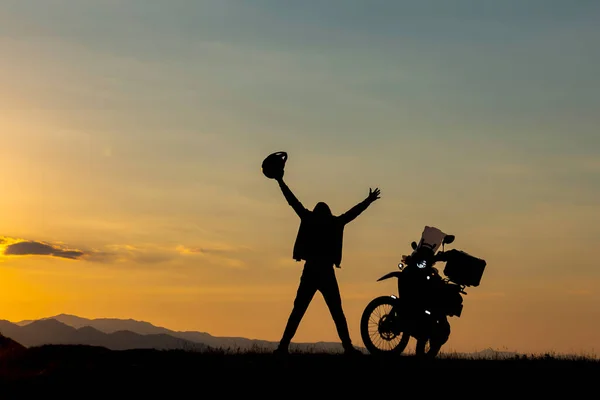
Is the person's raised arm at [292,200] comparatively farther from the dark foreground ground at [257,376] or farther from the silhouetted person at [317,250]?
the dark foreground ground at [257,376]

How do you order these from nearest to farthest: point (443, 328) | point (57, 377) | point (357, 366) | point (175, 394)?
1. point (175, 394)
2. point (57, 377)
3. point (357, 366)
4. point (443, 328)

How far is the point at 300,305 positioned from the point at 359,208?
2.17 meters

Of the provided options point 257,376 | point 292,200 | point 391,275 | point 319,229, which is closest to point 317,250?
point 319,229

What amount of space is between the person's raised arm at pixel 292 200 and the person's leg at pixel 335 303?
122 centimetres

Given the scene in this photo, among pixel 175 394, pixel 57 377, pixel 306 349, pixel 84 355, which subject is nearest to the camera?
pixel 175 394

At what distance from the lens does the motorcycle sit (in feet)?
62.9

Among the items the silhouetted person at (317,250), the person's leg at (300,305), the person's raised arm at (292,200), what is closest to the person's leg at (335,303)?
the silhouetted person at (317,250)

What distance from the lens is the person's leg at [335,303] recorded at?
18.0 m

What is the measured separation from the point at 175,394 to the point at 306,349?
723 centimetres

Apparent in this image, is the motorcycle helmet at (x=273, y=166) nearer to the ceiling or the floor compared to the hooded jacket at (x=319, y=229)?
nearer to the ceiling

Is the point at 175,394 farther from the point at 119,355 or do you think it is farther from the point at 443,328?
the point at 443,328

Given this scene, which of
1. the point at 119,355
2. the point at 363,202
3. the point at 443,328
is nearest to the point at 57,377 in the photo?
the point at 119,355

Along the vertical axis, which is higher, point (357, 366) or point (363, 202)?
point (363, 202)

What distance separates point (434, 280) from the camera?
19359mm
